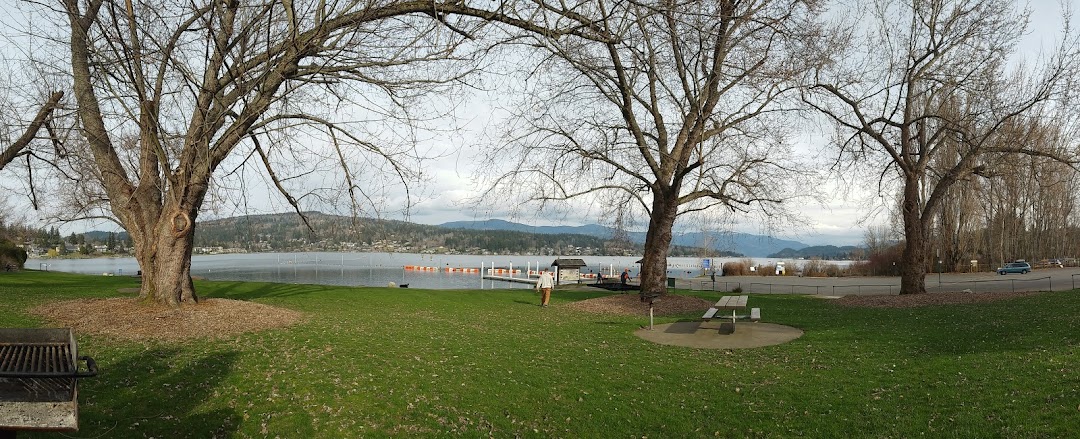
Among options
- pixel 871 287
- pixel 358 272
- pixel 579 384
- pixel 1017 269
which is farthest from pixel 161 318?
pixel 358 272

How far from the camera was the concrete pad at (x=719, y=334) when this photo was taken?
13.0 meters

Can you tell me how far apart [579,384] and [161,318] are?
28.7 ft

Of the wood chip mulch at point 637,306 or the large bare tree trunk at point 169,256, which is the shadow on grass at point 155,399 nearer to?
the large bare tree trunk at point 169,256

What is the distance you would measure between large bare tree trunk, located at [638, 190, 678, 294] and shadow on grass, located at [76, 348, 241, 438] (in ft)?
51.5

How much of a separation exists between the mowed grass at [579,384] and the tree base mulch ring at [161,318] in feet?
1.86

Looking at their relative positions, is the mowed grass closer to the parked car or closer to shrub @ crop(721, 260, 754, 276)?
the parked car

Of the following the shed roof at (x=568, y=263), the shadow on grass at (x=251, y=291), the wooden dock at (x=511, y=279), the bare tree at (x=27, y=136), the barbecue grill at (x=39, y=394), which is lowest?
the wooden dock at (x=511, y=279)

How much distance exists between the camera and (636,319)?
1786 cm

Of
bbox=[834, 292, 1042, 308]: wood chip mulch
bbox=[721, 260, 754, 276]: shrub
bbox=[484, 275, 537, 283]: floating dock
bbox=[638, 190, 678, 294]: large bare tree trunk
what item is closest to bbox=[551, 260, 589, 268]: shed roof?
bbox=[484, 275, 537, 283]: floating dock

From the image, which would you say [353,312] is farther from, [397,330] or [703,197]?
[703,197]

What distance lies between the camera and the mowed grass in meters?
6.64

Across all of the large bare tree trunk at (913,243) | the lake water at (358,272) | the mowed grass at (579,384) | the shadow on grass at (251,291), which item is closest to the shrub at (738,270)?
the lake water at (358,272)

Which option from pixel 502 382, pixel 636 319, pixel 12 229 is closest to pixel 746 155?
pixel 636 319

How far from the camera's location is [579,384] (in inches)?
351
